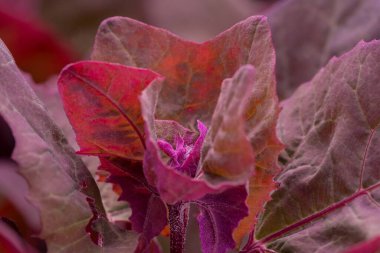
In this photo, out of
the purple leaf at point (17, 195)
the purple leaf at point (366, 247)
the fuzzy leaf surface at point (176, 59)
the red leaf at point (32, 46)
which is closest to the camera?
the purple leaf at point (366, 247)

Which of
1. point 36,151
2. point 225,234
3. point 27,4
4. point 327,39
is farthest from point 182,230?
point 27,4

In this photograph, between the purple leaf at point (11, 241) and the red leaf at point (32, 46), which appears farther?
the red leaf at point (32, 46)

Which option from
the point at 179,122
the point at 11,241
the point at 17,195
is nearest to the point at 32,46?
the point at 17,195

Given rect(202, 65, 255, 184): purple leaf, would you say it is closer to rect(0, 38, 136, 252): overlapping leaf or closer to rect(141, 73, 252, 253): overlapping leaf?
rect(141, 73, 252, 253): overlapping leaf

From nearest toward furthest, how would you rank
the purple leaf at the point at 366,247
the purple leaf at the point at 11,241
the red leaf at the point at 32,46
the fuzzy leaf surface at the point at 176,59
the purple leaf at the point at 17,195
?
the purple leaf at the point at 366,247, the purple leaf at the point at 11,241, the fuzzy leaf surface at the point at 176,59, the purple leaf at the point at 17,195, the red leaf at the point at 32,46

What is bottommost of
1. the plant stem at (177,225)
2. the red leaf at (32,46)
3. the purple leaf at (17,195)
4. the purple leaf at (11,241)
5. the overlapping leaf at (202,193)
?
Answer: the purple leaf at (17,195)

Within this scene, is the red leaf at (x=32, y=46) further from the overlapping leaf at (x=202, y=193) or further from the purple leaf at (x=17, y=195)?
the overlapping leaf at (x=202, y=193)

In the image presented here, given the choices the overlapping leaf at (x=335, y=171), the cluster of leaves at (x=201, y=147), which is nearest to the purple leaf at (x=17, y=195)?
the cluster of leaves at (x=201, y=147)

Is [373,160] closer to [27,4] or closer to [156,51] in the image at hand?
[156,51]
